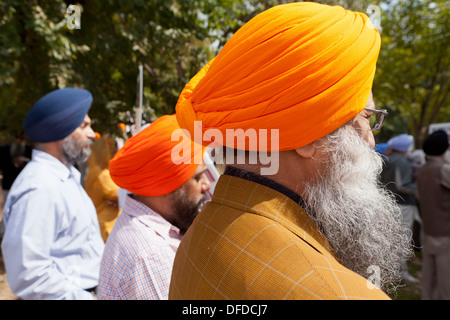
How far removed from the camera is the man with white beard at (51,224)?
2.33 m

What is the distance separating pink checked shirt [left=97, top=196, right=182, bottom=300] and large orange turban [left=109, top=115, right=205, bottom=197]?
0.74 ft

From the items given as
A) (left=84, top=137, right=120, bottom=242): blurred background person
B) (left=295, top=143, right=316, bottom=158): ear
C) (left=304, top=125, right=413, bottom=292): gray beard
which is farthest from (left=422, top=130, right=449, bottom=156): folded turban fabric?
(left=295, top=143, right=316, bottom=158): ear

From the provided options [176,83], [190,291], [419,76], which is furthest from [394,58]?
[190,291]

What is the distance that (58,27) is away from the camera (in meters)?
4.84

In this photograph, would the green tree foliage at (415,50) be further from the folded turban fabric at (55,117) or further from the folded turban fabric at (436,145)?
the folded turban fabric at (55,117)

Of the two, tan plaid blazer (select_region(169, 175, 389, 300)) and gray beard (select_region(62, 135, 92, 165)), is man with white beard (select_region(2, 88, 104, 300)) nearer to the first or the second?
gray beard (select_region(62, 135, 92, 165))

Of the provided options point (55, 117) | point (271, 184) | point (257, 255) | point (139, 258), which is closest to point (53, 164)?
point (55, 117)

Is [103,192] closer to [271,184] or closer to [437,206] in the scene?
[271,184]

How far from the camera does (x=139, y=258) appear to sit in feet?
6.11

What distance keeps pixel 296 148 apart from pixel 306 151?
0.04 metres

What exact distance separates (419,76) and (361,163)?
47.8 ft

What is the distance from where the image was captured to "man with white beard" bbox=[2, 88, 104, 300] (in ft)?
7.64

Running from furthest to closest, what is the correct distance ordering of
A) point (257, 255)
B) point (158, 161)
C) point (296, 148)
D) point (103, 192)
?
1. point (103, 192)
2. point (158, 161)
3. point (296, 148)
4. point (257, 255)

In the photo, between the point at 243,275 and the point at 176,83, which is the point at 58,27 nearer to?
the point at 176,83
